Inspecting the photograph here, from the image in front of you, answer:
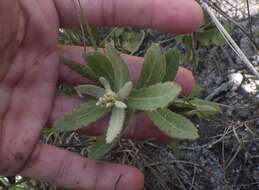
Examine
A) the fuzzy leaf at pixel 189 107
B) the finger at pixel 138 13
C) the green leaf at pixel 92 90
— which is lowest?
the fuzzy leaf at pixel 189 107

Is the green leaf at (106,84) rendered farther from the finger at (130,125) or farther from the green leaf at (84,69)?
the finger at (130,125)

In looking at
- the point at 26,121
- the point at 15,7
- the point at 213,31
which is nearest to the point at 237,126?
the point at 213,31

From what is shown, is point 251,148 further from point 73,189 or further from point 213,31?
point 73,189

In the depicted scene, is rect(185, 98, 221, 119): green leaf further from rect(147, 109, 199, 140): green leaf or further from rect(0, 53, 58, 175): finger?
rect(0, 53, 58, 175): finger

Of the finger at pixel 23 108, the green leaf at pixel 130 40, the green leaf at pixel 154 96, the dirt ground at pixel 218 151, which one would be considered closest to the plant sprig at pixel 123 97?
the green leaf at pixel 154 96

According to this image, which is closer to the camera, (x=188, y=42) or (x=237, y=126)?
(x=237, y=126)

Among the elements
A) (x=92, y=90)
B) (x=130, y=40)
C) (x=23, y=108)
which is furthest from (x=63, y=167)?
(x=130, y=40)

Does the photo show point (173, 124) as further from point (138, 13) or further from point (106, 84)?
point (138, 13)
